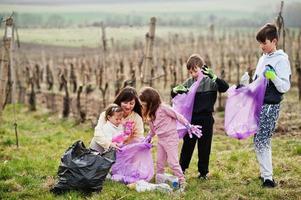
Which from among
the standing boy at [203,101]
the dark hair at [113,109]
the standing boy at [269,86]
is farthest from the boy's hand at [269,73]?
the dark hair at [113,109]

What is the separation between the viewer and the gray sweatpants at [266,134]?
6355mm

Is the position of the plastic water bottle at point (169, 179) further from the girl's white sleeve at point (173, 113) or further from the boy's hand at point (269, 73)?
the boy's hand at point (269, 73)

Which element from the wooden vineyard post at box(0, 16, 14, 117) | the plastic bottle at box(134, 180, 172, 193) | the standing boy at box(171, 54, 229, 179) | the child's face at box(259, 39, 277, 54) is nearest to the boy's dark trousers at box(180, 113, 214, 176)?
the standing boy at box(171, 54, 229, 179)

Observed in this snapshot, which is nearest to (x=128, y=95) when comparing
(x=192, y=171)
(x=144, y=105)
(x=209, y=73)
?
(x=144, y=105)

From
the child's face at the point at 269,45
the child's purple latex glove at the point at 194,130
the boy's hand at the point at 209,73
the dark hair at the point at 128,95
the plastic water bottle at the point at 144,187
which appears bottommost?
the plastic water bottle at the point at 144,187

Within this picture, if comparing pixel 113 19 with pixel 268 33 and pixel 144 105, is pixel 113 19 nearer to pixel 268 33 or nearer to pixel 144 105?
pixel 144 105

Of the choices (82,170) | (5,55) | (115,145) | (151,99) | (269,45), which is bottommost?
(82,170)

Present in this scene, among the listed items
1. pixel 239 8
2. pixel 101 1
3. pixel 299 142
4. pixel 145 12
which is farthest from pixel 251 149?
pixel 239 8

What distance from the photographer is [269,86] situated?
251 inches

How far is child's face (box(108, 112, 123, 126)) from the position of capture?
22.2 feet

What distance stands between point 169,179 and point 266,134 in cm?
136

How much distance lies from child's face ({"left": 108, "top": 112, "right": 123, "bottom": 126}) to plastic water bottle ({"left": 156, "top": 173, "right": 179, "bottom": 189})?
881 mm

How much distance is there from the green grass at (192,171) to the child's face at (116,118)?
790 millimetres

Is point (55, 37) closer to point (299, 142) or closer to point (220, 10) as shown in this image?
point (299, 142)
